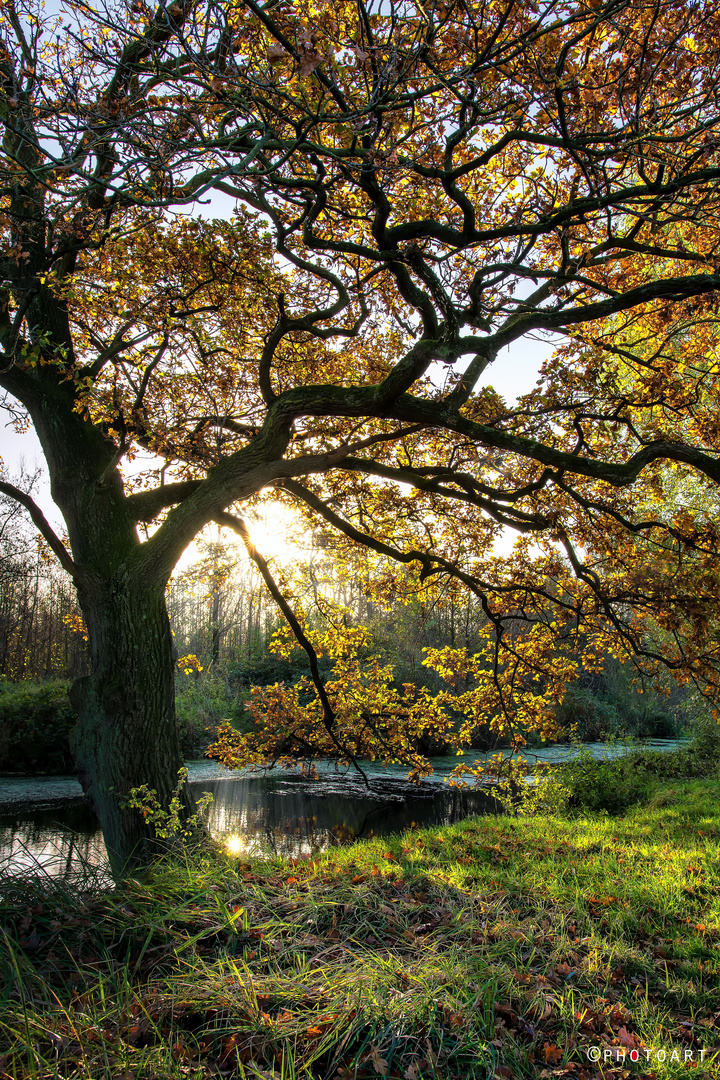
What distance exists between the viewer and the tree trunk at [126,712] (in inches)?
193

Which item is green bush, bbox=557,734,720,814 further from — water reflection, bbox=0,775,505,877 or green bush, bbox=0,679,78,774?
green bush, bbox=0,679,78,774

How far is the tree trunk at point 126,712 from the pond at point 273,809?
11.1 feet

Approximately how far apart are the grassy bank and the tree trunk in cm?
111

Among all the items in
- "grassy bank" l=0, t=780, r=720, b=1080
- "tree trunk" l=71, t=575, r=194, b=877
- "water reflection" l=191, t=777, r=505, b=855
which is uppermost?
"tree trunk" l=71, t=575, r=194, b=877

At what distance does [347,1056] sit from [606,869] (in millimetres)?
3897

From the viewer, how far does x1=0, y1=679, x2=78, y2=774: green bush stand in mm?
13812

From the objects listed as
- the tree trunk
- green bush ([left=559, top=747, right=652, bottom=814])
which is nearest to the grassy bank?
the tree trunk

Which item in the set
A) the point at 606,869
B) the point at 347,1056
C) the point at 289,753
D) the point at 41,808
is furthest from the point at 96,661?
the point at 41,808

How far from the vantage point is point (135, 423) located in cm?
572

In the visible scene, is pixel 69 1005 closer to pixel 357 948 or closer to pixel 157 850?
pixel 357 948

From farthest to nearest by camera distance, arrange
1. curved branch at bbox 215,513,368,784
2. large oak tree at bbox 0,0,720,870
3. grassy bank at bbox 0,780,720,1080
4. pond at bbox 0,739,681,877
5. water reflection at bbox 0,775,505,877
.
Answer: pond at bbox 0,739,681,877, water reflection at bbox 0,775,505,877, curved branch at bbox 215,513,368,784, large oak tree at bbox 0,0,720,870, grassy bank at bbox 0,780,720,1080

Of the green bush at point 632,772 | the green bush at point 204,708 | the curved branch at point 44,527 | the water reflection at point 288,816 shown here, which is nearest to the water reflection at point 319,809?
the water reflection at point 288,816

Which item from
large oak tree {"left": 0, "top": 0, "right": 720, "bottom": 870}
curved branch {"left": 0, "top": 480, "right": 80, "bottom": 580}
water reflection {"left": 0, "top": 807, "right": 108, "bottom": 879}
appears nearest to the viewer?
large oak tree {"left": 0, "top": 0, "right": 720, "bottom": 870}

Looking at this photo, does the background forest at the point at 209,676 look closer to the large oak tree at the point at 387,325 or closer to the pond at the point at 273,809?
the pond at the point at 273,809
